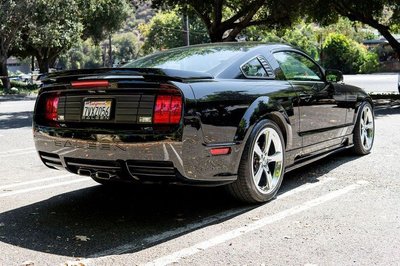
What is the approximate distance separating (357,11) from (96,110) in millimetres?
16767

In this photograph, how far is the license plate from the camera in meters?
4.11

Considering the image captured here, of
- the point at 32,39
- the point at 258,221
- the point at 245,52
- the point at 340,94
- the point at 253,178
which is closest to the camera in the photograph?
the point at 258,221

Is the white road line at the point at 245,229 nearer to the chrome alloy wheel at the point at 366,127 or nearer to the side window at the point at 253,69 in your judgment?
the side window at the point at 253,69

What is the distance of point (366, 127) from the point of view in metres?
6.89

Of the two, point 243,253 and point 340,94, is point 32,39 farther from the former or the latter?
point 243,253

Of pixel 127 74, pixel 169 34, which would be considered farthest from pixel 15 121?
pixel 169 34

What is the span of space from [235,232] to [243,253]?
1.47ft

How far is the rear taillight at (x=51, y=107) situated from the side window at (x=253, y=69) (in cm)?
171

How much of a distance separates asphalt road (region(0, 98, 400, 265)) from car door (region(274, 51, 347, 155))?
437 mm

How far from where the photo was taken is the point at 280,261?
3.29 meters

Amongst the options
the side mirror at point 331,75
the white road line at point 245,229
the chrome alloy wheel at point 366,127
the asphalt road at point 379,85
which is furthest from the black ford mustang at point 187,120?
the asphalt road at point 379,85

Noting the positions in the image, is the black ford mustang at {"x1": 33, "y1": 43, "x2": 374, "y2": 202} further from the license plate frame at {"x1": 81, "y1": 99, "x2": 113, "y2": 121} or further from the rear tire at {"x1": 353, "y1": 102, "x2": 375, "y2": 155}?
the rear tire at {"x1": 353, "y1": 102, "x2": 375, "y2": 155}

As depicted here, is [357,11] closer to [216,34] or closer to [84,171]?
[216,34]

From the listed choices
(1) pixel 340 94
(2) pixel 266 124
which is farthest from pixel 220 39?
(2) pixel 266 124
